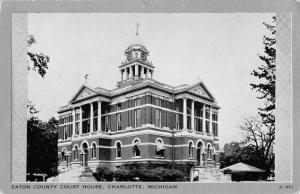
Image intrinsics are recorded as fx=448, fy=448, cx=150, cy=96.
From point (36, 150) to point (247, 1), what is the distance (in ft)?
10.5

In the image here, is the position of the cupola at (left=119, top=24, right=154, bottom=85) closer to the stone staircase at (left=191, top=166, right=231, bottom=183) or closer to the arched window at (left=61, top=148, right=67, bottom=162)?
the arched window at (left=61, top=148, right=67, bottom=162)

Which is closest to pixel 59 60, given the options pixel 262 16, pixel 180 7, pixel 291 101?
pixel 180 7

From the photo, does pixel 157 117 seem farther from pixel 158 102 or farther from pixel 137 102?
pixel 137 102

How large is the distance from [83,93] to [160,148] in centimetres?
122

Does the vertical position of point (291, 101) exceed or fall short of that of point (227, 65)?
it falls short

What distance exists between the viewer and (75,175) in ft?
18.7

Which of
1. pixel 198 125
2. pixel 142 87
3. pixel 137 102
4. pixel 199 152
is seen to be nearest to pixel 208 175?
pixel 199 152

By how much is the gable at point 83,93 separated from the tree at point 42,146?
0.41 metres

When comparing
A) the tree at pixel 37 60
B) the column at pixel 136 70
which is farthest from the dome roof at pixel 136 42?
the tree at pixel 37 60

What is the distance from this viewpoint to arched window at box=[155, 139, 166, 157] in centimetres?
575

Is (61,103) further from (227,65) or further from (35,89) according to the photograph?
(227,65)

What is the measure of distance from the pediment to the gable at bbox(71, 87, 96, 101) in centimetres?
128

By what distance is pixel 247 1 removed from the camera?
5.47 meters

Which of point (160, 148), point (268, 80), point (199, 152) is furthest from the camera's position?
point (199, 152)
